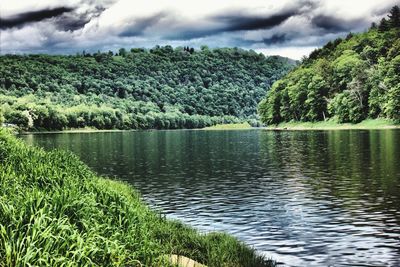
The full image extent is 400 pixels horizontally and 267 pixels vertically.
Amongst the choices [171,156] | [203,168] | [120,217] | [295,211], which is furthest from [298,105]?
[120,217]

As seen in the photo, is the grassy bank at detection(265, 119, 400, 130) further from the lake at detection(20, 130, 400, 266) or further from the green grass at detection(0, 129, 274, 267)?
the green grass at detection(0, 129, 274, 267)

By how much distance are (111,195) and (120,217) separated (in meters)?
3.19

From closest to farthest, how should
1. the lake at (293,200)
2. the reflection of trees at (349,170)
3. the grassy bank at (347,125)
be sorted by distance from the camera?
the lake at (293,200) → the reflection of trees at (349,170) → the grassy bank at (347,125)

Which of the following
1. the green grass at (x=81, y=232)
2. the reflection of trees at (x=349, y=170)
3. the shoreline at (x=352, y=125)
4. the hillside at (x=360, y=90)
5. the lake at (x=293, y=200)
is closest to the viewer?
the green grass at (x=81, y=232)

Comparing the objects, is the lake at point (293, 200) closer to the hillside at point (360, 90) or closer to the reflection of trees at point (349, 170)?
the reflection of trees at point (349, 170)

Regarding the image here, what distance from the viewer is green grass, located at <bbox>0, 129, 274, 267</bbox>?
13.3 m

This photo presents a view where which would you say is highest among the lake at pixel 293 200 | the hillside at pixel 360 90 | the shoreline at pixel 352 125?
the hillside at pixel 360 90

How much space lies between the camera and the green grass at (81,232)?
13.3 metres

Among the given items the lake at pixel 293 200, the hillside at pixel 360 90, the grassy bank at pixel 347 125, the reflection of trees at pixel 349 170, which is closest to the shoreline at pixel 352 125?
the grassy bank at pixel 347 125

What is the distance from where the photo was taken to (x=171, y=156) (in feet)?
258

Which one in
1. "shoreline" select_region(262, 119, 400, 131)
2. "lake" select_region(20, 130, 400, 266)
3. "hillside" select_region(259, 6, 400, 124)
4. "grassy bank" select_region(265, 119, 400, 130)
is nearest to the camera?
"lake" select_region(20, 130, 400, 266)

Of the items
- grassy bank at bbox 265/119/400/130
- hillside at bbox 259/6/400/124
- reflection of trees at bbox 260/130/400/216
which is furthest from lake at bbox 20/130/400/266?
hillside at bbox 259/6/400/124

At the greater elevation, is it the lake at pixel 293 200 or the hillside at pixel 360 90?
the hillside at pixel 360 90

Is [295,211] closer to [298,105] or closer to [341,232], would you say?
[341,232]
